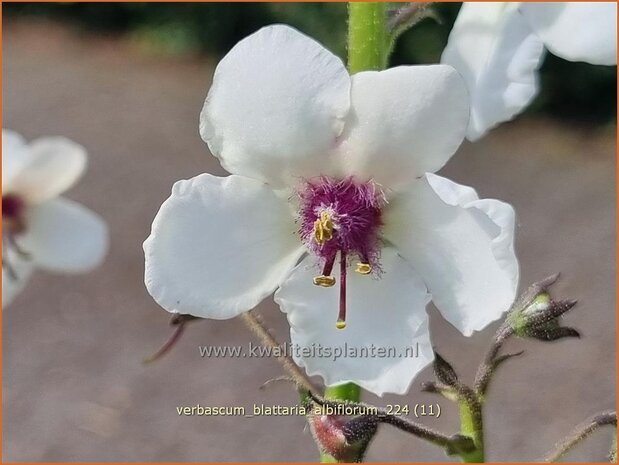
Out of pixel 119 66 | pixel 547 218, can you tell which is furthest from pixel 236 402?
pixel 119 66

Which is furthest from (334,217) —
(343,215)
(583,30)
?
(583,30)

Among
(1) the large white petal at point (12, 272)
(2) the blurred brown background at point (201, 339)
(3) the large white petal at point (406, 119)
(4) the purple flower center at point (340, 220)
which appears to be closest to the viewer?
(3) the large white petal at point (406, 119)

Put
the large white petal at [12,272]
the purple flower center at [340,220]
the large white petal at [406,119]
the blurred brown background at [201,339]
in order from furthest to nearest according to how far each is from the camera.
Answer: the blurred brown background at [201,339], the large white petal at [12,272], the purple flower center at [340,220], the large white petal at [406,119]

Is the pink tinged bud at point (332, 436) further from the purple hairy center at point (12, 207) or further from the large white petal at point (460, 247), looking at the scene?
the purple hairy center at point (12, 207)

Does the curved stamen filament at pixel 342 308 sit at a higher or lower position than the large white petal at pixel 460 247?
lower

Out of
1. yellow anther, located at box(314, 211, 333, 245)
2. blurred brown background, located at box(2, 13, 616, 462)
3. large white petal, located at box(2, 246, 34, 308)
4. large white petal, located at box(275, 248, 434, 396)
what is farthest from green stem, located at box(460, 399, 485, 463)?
blurred brown background, located at box(2, 13, 616, 462)

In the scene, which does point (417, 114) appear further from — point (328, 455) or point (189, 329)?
point (189, 329)

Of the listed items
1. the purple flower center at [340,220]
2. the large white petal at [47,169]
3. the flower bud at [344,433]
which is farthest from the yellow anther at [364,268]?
the large white petal at [47,169]

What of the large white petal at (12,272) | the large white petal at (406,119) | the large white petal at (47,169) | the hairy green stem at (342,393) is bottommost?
the large white petal at (12,272)
